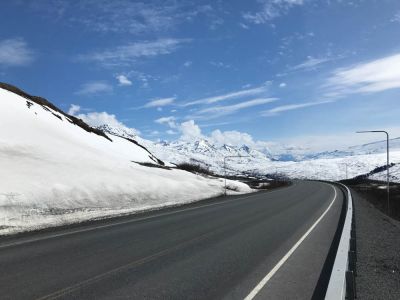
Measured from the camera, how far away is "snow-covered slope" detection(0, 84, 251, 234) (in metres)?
18.8

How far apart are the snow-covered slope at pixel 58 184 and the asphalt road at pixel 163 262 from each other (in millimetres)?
3701

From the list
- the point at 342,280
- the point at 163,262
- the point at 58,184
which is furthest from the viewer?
the point at 58,184

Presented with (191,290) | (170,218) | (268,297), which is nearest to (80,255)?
(191,290)

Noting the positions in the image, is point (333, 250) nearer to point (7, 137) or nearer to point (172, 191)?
point (172, 191)

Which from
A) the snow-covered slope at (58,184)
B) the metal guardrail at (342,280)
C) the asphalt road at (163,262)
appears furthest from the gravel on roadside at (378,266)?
the snow-covered slope at (58,184)

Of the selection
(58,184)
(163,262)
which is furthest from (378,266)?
(58,184)

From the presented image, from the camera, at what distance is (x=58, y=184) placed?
23.5m

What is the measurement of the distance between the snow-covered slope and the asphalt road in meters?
3.70

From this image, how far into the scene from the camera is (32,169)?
26.5 m

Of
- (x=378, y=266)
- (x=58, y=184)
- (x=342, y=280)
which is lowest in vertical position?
(x=378, y=266)

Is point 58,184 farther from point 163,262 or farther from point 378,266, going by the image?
point 378,266

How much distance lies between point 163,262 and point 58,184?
1553cm

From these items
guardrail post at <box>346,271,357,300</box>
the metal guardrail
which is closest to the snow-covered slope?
the metal guardrail

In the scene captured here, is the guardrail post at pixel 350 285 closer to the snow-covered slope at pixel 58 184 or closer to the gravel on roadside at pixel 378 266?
the gravel on roadside at pixel 378 266
